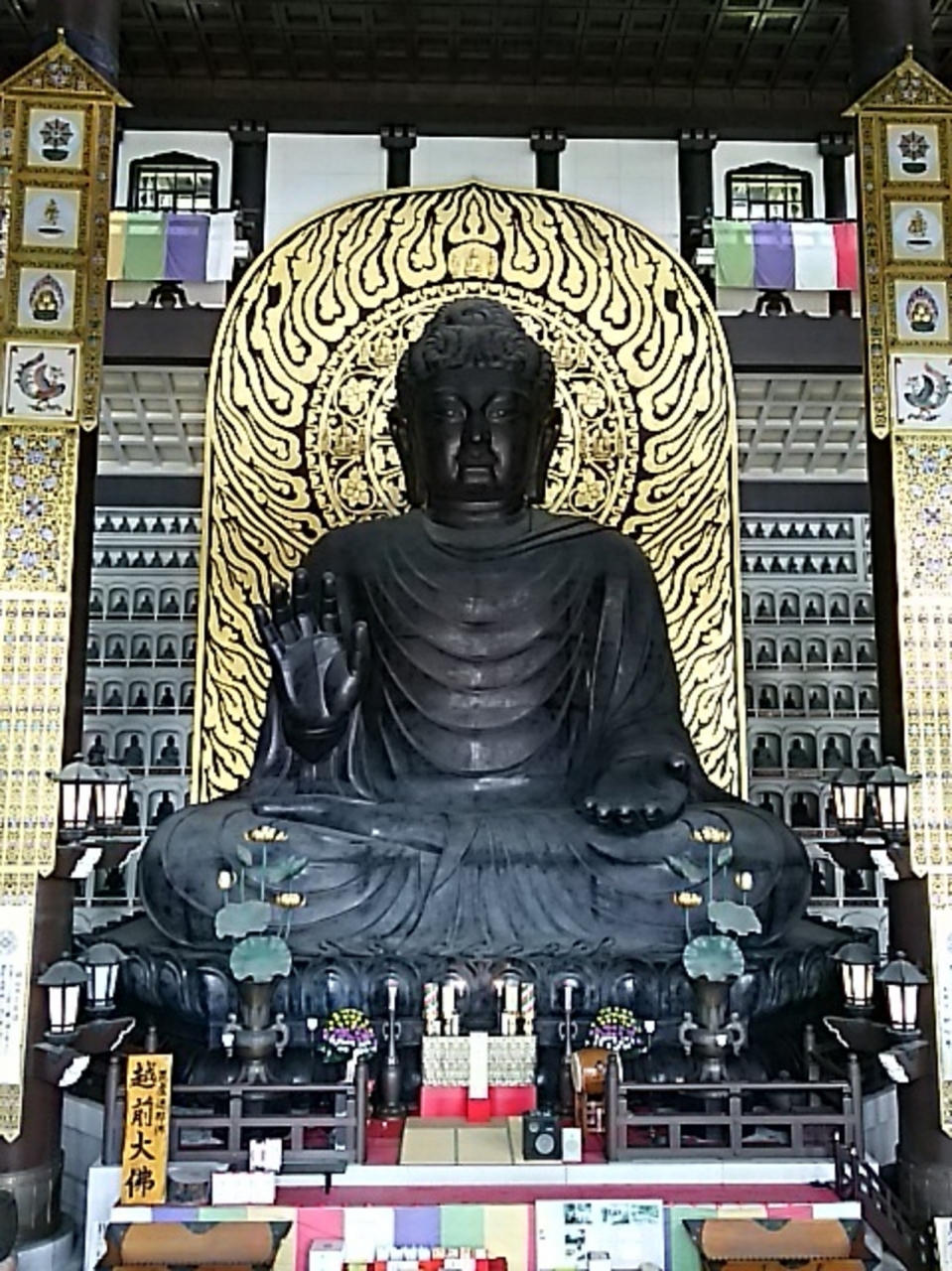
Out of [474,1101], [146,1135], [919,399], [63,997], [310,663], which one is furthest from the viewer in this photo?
[310,663]

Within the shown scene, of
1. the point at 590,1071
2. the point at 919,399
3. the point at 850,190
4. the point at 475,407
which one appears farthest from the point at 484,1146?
the point at 850,190

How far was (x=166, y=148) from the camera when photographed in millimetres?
9641

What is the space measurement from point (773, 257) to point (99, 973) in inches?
235

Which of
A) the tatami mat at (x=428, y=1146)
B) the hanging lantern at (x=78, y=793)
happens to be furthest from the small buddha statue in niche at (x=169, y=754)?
the tatami mat at (x=428, y=1146)

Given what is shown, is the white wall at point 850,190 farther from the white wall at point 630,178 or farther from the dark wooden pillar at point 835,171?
the white wall at point 630,178

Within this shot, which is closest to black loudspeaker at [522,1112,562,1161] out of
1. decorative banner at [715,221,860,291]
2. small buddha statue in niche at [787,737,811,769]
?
decorative banner at [715,221,860,291]

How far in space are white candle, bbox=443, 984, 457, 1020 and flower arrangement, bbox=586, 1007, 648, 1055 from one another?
1.51 ft

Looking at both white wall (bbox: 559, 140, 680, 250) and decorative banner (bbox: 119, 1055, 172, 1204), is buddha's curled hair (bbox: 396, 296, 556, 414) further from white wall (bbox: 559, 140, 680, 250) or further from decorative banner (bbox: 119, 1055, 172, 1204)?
white wall (bbox: 559, 140, 680, 250)

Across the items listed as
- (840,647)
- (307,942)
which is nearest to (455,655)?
(307,942)

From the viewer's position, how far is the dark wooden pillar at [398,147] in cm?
933

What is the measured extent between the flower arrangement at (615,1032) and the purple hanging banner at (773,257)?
515 cm

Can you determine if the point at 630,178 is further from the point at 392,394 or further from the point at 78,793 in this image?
the point at 78,793

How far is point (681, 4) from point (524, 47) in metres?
1.11

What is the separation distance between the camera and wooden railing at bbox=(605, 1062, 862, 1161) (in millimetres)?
3725
